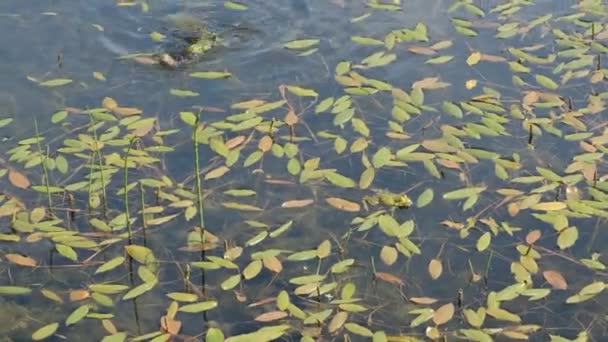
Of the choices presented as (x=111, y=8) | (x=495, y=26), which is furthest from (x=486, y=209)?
(x=111, y=8)

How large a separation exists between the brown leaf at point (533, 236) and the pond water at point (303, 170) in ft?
0.04

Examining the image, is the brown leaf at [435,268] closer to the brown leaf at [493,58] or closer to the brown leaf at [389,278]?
the brown leaf at [389,278]

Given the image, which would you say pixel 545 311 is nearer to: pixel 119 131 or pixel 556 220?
pixel 556 220

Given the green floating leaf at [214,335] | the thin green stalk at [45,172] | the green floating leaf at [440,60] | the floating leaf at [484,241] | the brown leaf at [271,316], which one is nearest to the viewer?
the green floating leaf at [214,335]

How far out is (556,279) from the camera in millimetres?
3438

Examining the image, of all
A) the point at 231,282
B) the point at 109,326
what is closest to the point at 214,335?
the point at 231,282

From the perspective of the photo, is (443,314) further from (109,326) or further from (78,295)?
(78,295)

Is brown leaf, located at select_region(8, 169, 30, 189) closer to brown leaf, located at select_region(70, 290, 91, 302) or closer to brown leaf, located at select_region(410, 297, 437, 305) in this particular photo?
brown leaf, located at select_region(70, 290, 91, 302)

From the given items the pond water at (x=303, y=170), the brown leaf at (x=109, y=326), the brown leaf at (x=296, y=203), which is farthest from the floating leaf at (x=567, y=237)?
the brown leaf at (x=109, y=326)

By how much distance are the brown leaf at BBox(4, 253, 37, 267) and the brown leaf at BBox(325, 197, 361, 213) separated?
1239mm

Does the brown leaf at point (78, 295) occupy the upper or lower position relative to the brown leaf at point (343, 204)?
lower

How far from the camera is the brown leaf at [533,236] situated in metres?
3.61

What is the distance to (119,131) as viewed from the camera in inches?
165

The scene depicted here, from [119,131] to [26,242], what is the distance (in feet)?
2.67
